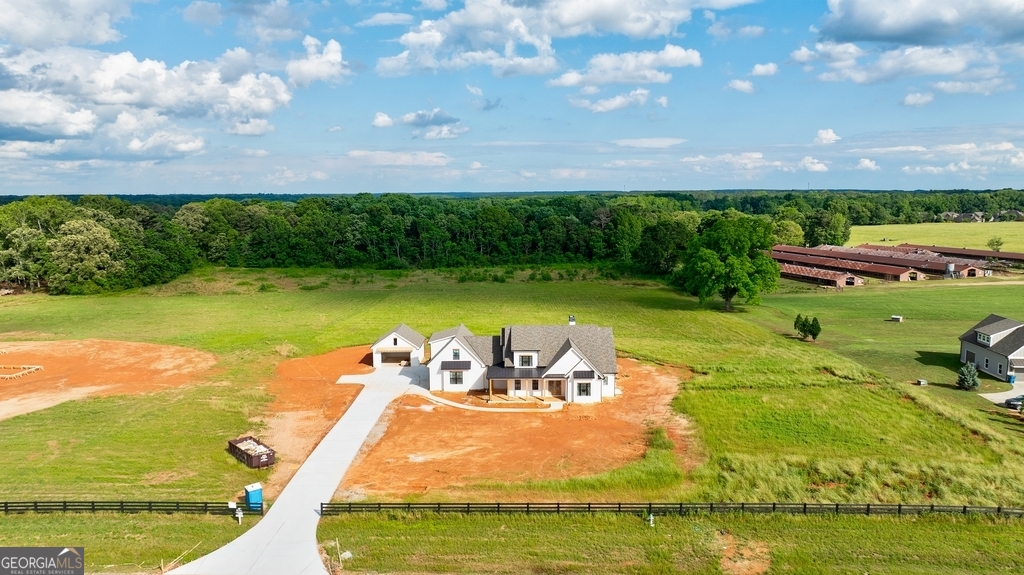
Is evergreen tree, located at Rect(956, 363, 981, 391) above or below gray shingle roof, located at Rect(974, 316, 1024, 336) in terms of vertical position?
below

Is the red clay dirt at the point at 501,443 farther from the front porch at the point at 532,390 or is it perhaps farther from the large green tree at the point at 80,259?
the large green tree at the point at 80,259

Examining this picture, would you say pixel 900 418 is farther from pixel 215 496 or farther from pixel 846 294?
pixel 846 294


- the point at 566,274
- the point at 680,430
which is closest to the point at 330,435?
the point at 680,430

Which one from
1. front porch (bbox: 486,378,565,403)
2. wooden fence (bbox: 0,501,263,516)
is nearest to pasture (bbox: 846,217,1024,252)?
front porch (bbox: 486,378,565,403)

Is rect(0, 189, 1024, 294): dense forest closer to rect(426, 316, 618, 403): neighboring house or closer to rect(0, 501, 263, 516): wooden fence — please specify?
rect(426, 316, 618, 403): neighboring house

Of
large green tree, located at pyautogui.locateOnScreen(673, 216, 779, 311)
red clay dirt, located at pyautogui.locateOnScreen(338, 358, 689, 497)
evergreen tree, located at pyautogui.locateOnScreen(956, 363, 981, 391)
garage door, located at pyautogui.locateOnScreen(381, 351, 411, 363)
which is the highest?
large green tree, located at pyautogui.locateOnScreen(673, 216, 779, 311)

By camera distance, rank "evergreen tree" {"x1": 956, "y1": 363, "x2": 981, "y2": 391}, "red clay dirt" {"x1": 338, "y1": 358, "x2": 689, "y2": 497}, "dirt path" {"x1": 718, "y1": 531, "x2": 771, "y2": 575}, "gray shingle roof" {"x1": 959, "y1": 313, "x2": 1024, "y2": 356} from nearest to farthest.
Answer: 1. "dirt path" {"x1": 718, "y1": 531, "x2": 771, "y2": 575}
2. "red clay dirt" {"x1": 338, "y1": 358, "x2": 689, "y2": 497}
3. "evergreen tree" {"x1": 956, "y1": 363, "x2": 981, "y2": 391}
4. "gray shingle roof" {"x1": 959, "y1": 313, "x2": 1024, "y2": 356}

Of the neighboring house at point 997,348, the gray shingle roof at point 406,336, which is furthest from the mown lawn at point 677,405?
the gray shingle roof at point 406,336
